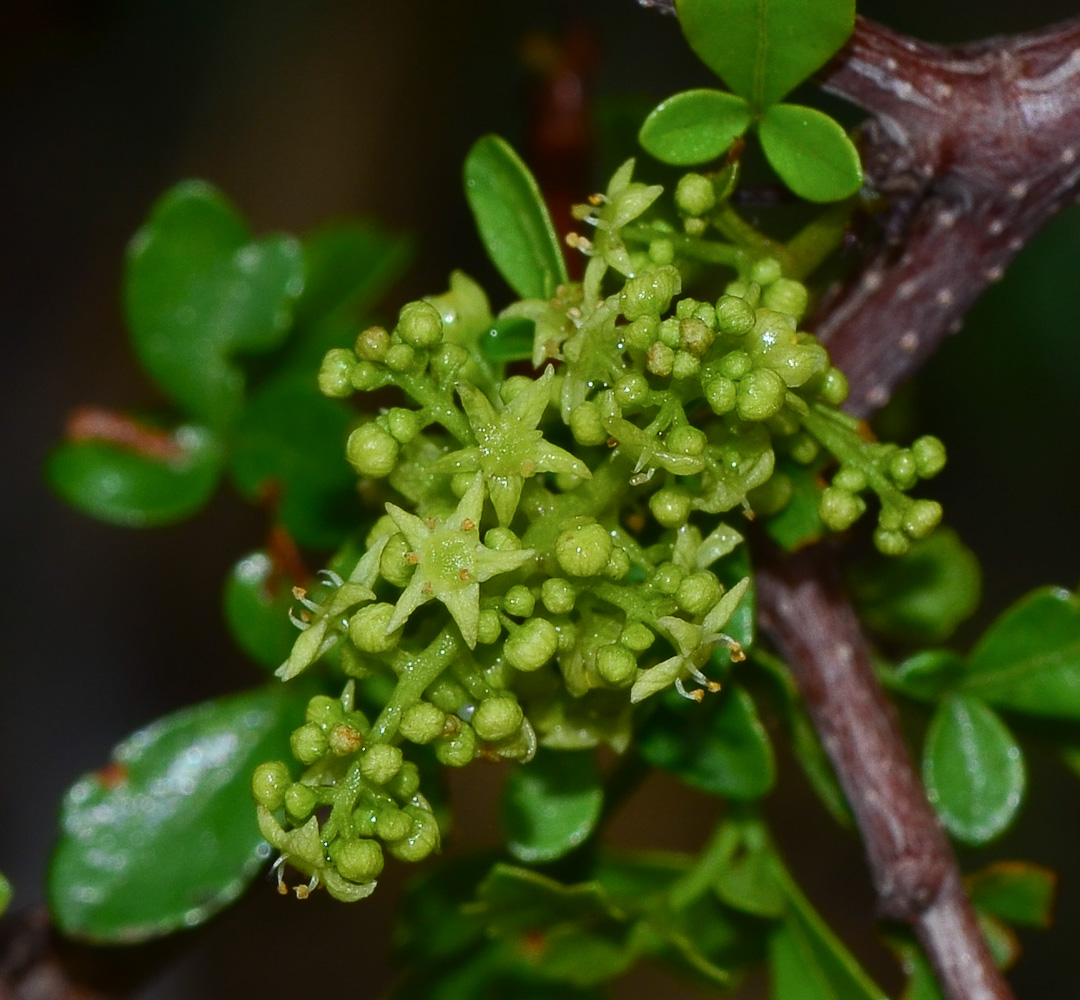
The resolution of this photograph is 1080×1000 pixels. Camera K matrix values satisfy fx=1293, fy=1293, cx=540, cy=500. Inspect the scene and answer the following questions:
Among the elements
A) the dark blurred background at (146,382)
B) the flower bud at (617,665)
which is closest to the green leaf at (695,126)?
the flower bud at (617,665)

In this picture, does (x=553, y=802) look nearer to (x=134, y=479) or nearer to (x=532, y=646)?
(x=532, y=646)

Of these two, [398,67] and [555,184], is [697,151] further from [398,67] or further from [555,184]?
[398,67]

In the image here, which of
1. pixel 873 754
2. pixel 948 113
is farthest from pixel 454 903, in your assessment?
pixel 948 113

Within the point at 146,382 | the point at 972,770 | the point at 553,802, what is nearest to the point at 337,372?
the point at 553,802

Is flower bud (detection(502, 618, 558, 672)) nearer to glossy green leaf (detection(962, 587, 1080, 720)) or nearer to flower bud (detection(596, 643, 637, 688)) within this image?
flower bud (detection(596, 643, 637, 688))

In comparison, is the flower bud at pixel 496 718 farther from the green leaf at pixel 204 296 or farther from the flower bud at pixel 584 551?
the green leaf at pixel 204 296

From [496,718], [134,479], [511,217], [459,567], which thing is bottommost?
[134,479]
